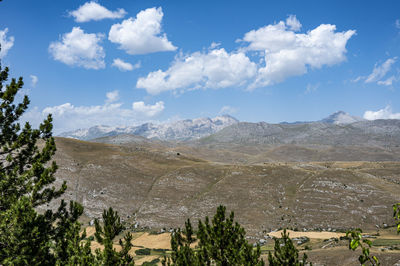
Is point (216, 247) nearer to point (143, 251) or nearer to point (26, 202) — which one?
point (26, 202)

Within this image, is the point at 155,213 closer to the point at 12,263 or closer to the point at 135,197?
the point at 135,197

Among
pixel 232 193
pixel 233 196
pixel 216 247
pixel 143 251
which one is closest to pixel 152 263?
pixel 143 251

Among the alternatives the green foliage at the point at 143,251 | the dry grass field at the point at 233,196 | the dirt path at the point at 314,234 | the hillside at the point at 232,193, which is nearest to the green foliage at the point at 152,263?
the dry grass field at the point at 233,196

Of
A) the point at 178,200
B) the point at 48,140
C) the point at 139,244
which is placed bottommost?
the point at 139,244

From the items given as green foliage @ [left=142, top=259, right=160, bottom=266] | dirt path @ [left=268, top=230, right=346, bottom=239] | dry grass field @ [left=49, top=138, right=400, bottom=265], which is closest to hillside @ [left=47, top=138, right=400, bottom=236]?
dry grass field @ [left=49, top=138, right=400, bottom=265]

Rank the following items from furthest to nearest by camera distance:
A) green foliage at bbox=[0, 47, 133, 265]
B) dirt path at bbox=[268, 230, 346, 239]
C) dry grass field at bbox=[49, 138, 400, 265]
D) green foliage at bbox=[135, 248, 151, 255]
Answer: dry grass field at bbox=[49, 138, 400, 265] → dirt path at bbox=[268, 230, 346, 239] → green foliage at bbox=[135, 248, 151, 255] → green foliage at bbox=[0, 47, 133, 265]

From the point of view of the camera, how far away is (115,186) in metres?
109

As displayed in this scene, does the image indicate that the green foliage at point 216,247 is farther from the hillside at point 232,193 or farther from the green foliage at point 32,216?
the hillside at point 232,193

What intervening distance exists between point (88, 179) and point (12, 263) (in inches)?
3969

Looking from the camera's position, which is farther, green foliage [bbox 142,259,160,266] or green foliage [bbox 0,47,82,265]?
green foliage [bbox 142,259,160,266]

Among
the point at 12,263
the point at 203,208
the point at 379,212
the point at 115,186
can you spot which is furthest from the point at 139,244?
the point at 379,212

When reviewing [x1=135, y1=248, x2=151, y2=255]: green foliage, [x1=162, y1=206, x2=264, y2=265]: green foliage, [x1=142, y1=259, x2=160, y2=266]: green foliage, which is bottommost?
[x1=135, y1=248, x2=151, y2=255]: green foliage

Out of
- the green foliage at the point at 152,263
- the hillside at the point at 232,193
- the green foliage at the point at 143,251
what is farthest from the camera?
the hillside at the point at 232,193

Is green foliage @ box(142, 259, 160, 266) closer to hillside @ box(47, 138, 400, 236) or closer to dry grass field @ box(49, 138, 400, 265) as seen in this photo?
dry grass field @ box(49, 138, 400, 265)
